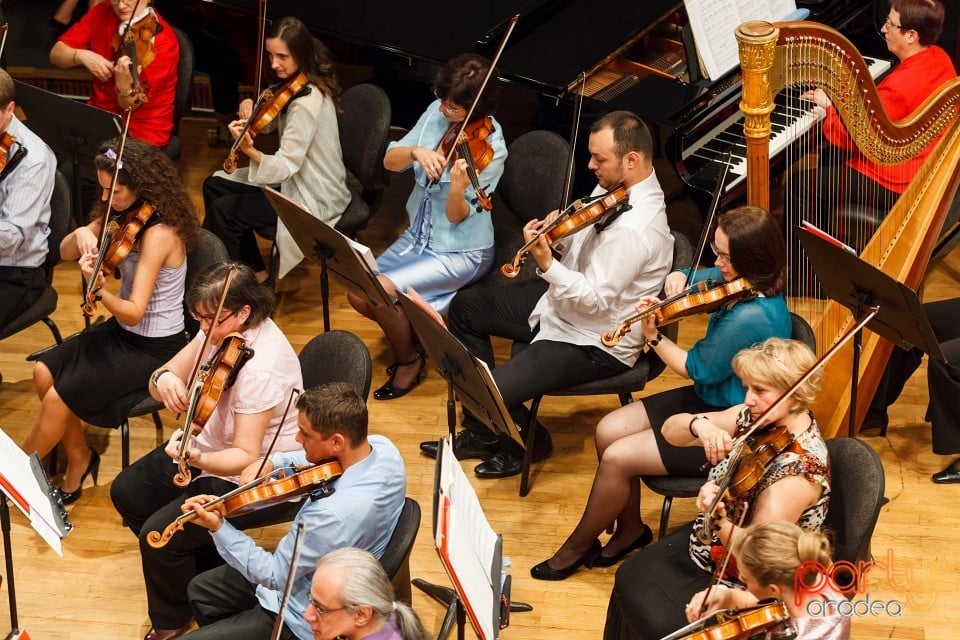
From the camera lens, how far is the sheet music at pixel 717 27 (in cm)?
505

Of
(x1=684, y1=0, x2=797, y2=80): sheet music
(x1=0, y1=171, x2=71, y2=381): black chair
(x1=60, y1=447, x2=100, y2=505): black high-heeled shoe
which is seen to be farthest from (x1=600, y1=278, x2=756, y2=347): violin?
(x1=0, y1=171, x2=71, y2=381): black chair

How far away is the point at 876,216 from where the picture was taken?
16.6 ft

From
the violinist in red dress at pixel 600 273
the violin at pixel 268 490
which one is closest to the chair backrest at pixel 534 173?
the violinist in red dress at pixel 600 273

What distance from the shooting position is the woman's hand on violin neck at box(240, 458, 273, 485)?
364cm

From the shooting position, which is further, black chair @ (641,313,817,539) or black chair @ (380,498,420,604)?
black chair @ (641,313,817,539)

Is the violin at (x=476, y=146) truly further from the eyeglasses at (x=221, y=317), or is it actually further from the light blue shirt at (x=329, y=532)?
the light blue shirt at (x=329, y=532)

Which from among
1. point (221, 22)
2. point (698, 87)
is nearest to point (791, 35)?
point (698, 87)

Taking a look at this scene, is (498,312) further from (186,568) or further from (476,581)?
(476,581)

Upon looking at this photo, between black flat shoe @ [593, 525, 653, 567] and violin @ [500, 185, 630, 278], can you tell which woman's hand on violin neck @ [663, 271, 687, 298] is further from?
black flat shoe @ [593, 525, 653, 567]

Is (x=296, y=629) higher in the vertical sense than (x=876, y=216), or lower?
lower

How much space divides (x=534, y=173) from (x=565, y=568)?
5.56 feet

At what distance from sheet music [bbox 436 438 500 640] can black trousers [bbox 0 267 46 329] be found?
7.95 ft

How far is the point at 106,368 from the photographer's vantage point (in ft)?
14.9

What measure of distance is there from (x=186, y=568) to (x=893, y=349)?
2.75 m
